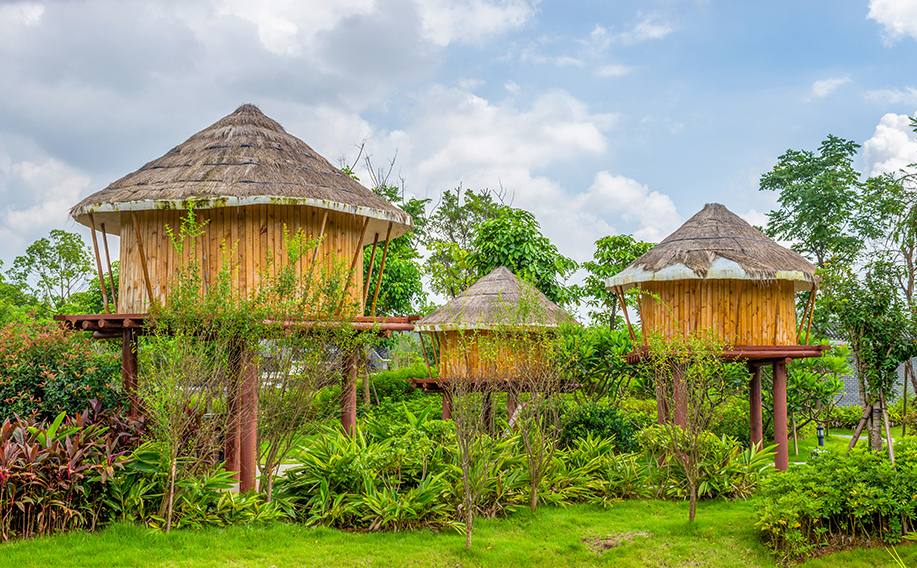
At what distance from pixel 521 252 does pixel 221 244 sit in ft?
33.5

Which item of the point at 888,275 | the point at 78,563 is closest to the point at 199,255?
the point at 78,563

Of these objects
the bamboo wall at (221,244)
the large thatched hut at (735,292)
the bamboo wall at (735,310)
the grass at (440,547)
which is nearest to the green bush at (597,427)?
the large thatched hut at (735,292)

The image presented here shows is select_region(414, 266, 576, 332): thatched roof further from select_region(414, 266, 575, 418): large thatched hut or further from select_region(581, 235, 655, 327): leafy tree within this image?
select_region(581, 235, 655, 327): leafy tree

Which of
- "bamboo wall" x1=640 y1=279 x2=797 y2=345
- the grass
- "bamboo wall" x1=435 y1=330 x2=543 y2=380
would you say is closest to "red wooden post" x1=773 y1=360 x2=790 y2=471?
"bamboo wall" x1=640 y1=279 x2=797 y2=345

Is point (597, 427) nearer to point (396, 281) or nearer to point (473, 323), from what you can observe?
point (473, 323)

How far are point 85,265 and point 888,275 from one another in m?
30.7

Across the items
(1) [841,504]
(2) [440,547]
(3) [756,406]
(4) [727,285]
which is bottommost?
(2) [440,547]

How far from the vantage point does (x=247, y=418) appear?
9.78m

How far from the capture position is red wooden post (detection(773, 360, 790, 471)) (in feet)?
41.6

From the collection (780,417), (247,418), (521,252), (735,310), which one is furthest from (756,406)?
(247,418)

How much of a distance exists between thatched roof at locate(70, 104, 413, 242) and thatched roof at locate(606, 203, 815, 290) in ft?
15.2

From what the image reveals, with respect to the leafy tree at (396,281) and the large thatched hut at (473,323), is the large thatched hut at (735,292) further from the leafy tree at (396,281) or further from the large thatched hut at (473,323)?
the leafy tree at (396,281)

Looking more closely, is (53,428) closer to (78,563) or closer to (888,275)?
(78,563)

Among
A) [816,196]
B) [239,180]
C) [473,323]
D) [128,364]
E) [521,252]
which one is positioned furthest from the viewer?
[816,196]
